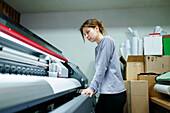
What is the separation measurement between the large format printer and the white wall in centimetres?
159

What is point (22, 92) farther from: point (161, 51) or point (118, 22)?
point (118, 22)

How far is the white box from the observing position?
227 cm

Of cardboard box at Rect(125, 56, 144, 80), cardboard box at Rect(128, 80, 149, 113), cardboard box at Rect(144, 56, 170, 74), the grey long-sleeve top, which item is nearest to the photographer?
the grey long-sleeve top

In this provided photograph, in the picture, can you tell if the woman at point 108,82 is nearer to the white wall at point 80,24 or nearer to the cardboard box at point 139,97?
the cardboard box at point 139,97

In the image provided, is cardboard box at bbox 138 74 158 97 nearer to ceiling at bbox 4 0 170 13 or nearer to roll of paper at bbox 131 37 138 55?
roll of paper at bbox 131 37 138 55

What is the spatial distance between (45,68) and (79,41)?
72.1 inches

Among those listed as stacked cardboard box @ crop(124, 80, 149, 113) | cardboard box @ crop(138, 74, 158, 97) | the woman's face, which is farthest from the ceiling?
the woman's face

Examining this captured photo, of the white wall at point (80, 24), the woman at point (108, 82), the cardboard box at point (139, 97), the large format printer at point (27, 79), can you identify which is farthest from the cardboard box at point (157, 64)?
the large format printer at point (27, 79)

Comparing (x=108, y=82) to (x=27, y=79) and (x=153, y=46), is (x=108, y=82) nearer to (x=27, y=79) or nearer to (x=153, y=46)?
(x=27, y=79)

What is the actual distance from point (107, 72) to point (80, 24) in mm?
2086

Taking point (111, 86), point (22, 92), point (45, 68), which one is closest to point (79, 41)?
point (45, 68)

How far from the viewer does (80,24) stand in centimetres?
303

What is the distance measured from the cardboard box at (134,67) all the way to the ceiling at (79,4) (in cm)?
111

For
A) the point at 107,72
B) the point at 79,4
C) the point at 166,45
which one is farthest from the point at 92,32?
the point at 79,4
